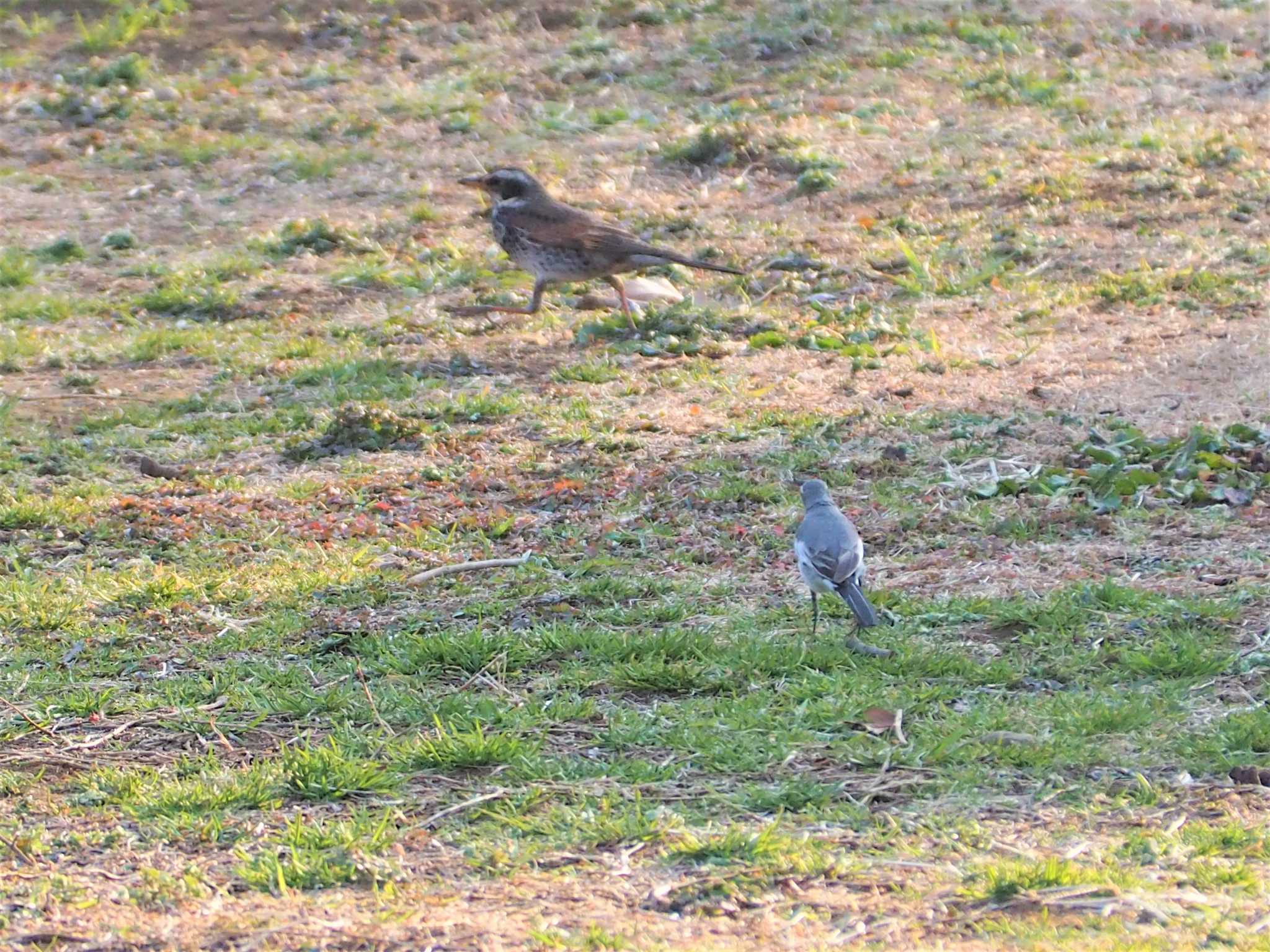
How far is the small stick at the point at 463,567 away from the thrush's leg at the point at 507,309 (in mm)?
3888

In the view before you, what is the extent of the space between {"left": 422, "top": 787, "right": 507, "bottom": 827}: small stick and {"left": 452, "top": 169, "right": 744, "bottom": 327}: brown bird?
5.59 metres

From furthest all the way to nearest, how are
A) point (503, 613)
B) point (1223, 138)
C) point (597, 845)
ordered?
1. point (1223, 138)
2. point (503, 613)
3. point (597, 845)

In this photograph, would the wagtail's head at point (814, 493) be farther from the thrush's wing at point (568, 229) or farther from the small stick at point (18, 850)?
the thrush's wing at point (568, 229)

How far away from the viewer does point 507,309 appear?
10719mm

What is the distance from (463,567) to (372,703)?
1.34 m

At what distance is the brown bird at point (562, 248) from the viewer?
34.0 ft

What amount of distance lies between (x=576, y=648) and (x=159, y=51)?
11.6 metres

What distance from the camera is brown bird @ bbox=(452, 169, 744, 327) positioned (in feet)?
34.0

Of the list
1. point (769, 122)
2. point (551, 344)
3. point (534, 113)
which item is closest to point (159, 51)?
point (534, 113)

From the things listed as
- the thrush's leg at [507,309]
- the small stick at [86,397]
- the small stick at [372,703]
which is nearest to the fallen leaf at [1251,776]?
the small stick at [372,703]

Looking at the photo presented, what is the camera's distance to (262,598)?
671cm

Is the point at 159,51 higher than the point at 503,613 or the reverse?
higher

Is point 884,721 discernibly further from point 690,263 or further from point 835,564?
point 690,263

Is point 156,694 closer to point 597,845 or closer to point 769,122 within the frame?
point 597,845
